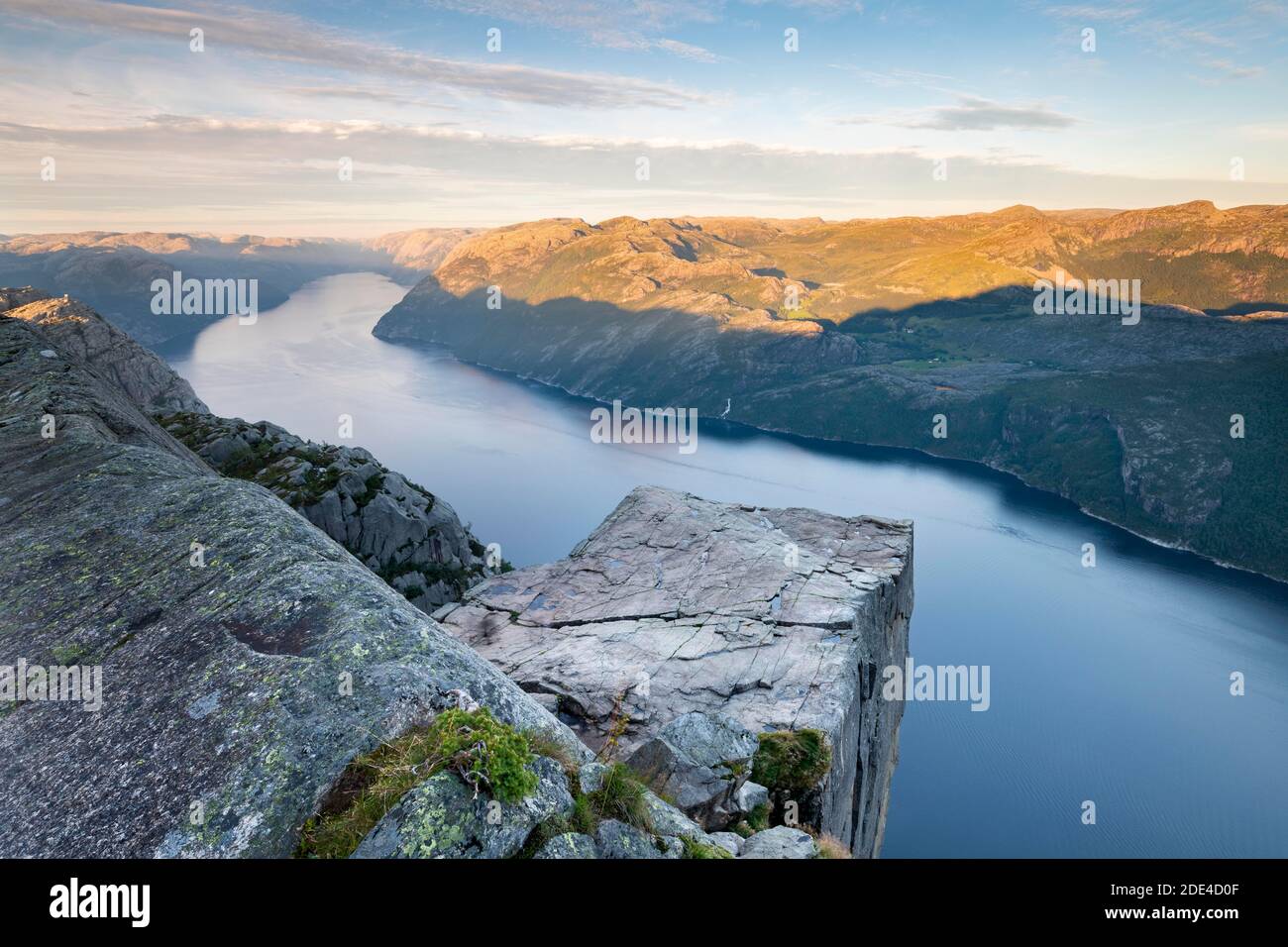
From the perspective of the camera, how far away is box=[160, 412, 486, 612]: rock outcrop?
49906 mm

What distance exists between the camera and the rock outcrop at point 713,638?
21.7 meters

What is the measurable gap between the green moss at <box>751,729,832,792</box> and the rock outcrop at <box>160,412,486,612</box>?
36.1 m

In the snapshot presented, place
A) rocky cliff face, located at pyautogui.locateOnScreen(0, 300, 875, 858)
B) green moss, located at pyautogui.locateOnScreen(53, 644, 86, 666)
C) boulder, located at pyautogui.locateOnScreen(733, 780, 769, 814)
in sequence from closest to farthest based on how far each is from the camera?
rocky cliff face, located at pyautogui.locateOnScreen(0, 300, 875, 858) < green moss, located at pyautogui.locateOnScreen(53, 644, 86, 666) < boulder, located at pyautogui.locateOnScreen(733, 780, 769, 814)

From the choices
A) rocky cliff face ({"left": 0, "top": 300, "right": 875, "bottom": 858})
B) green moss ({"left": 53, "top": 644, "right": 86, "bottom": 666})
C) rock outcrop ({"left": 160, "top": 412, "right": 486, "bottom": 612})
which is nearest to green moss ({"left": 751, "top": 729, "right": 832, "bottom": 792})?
rocky cliff face ({"left": 0, "top": 300, "right": 875, "bottom": 858})

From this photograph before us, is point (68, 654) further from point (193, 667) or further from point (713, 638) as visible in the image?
point (713, 638)

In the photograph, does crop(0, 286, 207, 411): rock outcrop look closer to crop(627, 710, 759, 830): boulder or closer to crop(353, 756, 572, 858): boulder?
crop(627, 710, 759, 830): boulder

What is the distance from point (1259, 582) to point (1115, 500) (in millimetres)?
46869

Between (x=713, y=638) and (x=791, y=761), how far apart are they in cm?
1076

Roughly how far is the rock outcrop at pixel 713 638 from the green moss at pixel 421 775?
6617 mm

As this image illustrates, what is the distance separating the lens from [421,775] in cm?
971

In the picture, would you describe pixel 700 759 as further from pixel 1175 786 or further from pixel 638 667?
pixel 1175 786

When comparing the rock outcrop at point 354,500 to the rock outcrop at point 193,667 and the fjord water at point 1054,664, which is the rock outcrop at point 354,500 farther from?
the fjord water at point 1054,664

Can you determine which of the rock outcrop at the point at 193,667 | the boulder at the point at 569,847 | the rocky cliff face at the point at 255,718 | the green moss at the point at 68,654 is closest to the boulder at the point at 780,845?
the rocky cliff face at the point at 255,718
